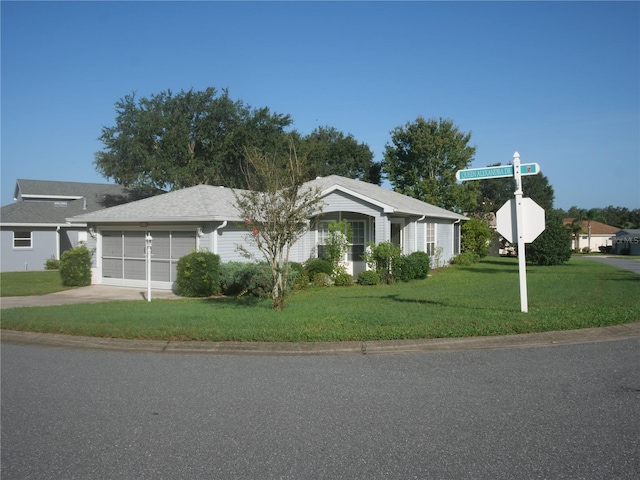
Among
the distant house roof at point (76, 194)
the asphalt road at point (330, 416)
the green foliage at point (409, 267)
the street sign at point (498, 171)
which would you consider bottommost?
the asphalt road at point (330, 416)

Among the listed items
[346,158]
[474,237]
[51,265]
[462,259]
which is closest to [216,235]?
[51,265]

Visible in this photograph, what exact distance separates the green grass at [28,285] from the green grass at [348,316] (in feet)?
17.6

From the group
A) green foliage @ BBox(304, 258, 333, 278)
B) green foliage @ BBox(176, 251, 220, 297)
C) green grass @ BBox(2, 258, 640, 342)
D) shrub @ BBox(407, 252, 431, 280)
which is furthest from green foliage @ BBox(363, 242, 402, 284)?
green foliage @ BBox(176, 251, 220, 297)

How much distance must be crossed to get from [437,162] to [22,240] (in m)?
30.5

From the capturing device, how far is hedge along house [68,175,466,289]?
18.9 metres

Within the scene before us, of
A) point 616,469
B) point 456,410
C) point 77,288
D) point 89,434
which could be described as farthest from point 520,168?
point 77,288

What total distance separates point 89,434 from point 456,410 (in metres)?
3.56

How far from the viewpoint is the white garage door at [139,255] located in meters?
19.2

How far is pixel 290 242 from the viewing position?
12.2m

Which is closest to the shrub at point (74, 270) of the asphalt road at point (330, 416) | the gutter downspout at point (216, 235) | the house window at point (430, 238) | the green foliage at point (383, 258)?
the gutter downspout at point (216, 235)

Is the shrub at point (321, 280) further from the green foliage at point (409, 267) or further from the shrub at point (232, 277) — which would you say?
the shrub at point (232, 277)

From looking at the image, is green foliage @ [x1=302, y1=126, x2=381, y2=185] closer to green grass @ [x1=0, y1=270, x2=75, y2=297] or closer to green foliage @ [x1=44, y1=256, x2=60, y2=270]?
green foliage @ [x1=44, y1=256, x2=60, y2=270]

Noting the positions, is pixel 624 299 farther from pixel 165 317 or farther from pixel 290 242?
pixel 165 317

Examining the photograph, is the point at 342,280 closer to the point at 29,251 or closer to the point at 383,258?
the point at 383,258
